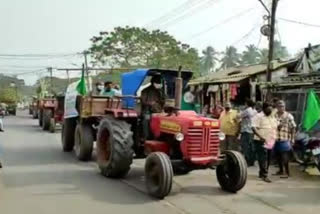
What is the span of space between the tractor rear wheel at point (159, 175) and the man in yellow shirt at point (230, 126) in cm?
495

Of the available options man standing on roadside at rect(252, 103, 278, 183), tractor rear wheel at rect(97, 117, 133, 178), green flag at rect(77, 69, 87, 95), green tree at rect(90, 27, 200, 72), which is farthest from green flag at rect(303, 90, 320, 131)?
green tree at rect(90, 27, 200, 72)

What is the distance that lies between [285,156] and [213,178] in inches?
67.9

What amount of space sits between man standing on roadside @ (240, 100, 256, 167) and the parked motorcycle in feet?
3.52

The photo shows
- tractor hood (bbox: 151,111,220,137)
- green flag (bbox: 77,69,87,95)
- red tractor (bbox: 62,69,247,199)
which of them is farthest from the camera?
green flag (bbox: 77,69,87,95)

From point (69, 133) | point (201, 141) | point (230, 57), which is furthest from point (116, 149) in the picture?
point (230, 57)

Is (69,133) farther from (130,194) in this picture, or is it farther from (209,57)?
(209,57)

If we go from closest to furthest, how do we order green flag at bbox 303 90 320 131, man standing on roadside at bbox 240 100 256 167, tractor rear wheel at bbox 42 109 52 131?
green flag at bbox 303 90 320 131, man standing on roadside at bbox 240 100 256 167, tractor rear wheel at bbox 42 109 52 131

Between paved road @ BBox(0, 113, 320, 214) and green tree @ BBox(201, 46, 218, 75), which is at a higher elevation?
green tree @ BBox(201, 46, 218, 75)

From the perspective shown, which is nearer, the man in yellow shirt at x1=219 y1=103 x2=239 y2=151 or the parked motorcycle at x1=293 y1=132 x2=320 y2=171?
the parked motorcycle at x1=293 y1=132 x2=320 y2=171

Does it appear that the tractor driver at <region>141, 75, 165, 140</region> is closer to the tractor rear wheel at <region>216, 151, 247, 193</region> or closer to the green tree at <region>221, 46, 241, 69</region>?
the tractor rear wheel at <region>216, 151, 247, 193</region>

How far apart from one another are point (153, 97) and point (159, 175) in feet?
10.4

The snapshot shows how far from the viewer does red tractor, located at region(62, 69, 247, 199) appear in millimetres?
9789

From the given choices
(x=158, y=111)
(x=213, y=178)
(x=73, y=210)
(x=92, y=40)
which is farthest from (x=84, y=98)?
(x=92, y=40)

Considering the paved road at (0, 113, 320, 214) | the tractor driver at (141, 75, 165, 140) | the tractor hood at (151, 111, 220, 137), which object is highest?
Result: the tractor driver at (141, 75, 165, 140)
